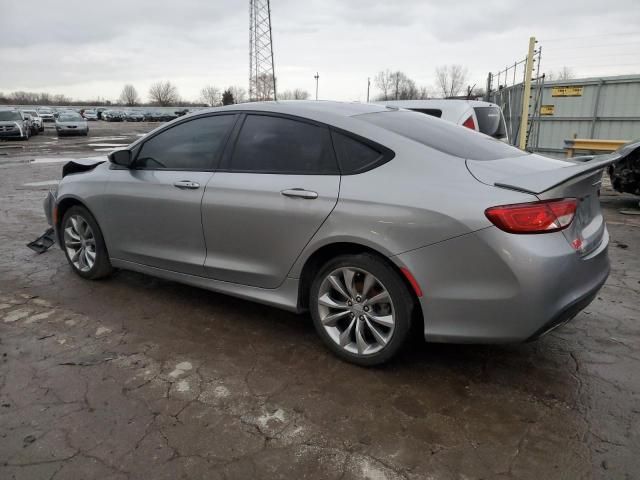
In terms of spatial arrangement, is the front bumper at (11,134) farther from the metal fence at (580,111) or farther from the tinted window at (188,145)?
the tinted window at (188,145)

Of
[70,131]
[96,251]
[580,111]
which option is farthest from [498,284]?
[70,131]

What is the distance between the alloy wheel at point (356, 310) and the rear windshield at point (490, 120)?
17.2ft

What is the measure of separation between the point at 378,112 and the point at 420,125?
32 cm

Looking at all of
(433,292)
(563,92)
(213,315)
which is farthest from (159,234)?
(563,92)

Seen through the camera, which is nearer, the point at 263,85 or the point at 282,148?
the point at 282,148

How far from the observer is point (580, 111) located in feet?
43.0

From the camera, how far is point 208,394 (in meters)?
2.78

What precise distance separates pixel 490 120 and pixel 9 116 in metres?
26.0

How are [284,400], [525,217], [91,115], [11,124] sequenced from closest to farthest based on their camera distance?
[525,217], [284,400], [11,124], [91,115]

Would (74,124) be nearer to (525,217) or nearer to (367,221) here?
(367,221)

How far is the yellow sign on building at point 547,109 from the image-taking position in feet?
44.1

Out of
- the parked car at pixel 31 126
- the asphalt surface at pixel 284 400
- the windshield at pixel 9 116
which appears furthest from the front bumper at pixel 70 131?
the asphalt surface at pixel 284 400

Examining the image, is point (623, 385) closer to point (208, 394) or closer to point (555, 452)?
point (555, 452)

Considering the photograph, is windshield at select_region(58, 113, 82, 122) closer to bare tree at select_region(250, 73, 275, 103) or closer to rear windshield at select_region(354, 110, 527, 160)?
rear windshield at select_region(354, 110, 527, 160)
